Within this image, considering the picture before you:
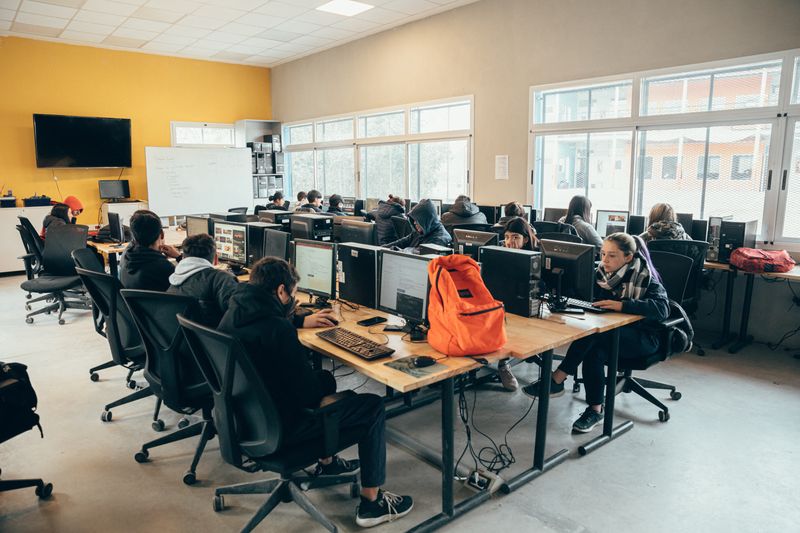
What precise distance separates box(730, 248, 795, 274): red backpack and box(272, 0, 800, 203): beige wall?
5.64 ft

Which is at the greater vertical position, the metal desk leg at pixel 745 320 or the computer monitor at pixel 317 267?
the computer monitor at pixel 317 267

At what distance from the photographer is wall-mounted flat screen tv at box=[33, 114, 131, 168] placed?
853 centimetres

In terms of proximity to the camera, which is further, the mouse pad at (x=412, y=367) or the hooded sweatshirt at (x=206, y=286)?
the hooded sweatshirt at (x=206, y=286)

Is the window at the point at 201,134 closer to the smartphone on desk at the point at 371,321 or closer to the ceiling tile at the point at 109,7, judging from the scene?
the ceiling tile at the point at 109,7

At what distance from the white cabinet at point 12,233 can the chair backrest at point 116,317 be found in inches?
241

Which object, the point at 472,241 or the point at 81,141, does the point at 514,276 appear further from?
the point at 81,141

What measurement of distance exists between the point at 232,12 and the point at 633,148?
17.3 ft

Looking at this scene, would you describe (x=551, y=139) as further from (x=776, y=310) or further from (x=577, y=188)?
(x=776, y=310)

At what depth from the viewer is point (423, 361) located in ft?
7.55

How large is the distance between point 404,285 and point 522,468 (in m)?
1.09

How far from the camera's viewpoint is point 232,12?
23.9ft

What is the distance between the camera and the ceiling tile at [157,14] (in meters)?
7.17

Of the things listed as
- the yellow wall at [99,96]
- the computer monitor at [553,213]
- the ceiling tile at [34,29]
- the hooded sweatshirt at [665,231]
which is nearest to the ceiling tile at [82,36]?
the ceiling tile at [34,29]

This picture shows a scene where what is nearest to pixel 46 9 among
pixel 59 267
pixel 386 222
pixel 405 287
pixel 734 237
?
pixel 59 267
